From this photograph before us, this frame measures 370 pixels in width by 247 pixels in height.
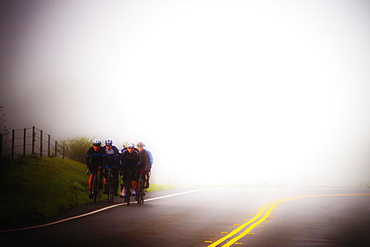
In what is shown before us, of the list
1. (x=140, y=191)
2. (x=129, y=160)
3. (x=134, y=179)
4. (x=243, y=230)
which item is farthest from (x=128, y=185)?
(x=243, y=230)

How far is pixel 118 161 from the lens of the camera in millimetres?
21688

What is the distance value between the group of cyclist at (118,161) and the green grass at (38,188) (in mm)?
1458

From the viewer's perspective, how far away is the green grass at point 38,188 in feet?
55.0

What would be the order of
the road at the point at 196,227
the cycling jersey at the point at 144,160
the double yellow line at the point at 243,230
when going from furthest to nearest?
1. the cycling jersey at the point at 144,160
2. the road at the point at 196,227
3. the double yellow line at the point at 243,230

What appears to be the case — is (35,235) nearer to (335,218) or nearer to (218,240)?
(218,240)

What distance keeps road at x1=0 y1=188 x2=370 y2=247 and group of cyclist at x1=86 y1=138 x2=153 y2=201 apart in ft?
3.74

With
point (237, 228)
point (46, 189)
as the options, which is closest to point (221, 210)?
point (237, 228)

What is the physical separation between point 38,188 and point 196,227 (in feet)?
41.5

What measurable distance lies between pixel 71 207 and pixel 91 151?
2.55 meters

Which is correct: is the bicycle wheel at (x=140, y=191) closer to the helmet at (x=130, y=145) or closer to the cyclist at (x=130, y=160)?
the cyclist at (x=130, y=160)

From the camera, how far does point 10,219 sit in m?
15.1

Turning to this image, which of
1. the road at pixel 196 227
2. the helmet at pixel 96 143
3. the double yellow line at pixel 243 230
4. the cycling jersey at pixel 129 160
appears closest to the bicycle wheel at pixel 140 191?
the road at pixel 196 227

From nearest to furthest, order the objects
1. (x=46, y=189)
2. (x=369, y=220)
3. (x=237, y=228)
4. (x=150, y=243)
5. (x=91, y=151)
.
Result: 1. (x=150, y=243)
2. (x=237, y=228)
3. (x=369, y=220)
4. (x=91, y=151)
5. (x=46, y=189)

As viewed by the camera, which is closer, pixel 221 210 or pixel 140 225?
pixel 140 225
